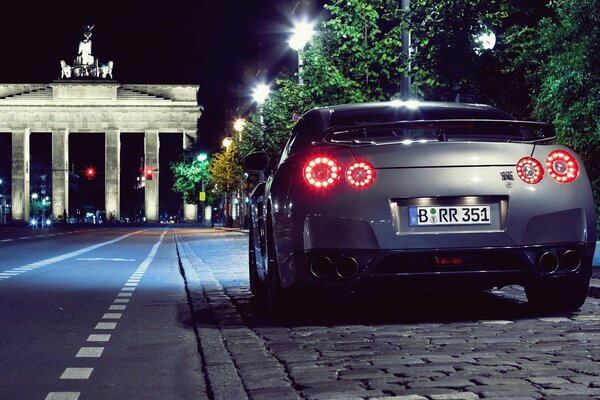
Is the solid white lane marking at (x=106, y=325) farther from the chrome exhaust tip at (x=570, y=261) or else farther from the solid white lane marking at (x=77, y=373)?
the chrome exhaust tip at (x=570, y=261)

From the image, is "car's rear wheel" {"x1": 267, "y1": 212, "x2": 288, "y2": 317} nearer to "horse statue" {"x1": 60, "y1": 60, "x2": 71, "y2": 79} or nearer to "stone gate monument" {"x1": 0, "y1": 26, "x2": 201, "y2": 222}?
"stone gate monument" {"x1": 0, "y1": 26, "x2": 201, "y2": 222}

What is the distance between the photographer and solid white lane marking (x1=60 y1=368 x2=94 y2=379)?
692 centimetres

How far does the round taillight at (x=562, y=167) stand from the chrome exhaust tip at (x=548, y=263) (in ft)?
1.77

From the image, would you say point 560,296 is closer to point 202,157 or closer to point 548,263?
point 548,263

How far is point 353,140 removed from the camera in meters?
8.64

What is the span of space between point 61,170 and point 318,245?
11561cm

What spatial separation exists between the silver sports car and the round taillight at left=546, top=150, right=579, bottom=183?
1cm

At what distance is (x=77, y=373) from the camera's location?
7.08 m

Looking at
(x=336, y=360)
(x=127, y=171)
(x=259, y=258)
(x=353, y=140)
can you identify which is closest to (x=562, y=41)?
(x=259, y=258)

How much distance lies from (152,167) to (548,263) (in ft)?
375

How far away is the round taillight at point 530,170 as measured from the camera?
8492 mm

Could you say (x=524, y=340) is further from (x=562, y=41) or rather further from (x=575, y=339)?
(x=562, y=41)

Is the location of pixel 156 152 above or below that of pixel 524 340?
above

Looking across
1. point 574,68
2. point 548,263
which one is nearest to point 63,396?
point 548,263
